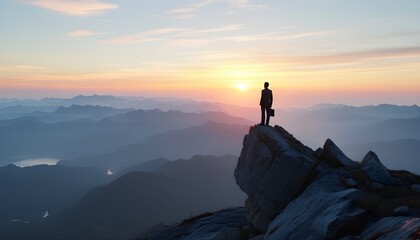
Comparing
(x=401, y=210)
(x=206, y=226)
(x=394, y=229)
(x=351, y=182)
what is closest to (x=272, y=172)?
(x=351, y=182)

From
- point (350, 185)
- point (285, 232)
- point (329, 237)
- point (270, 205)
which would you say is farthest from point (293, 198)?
point (329, 237)

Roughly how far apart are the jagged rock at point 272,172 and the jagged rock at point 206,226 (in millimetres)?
3304

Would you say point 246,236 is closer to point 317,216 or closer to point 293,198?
point 293,198

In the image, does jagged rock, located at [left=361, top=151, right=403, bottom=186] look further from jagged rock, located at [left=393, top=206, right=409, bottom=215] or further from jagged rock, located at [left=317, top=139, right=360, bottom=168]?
jagged rock, located at [left=393, top=206, right=409, bottom=215]

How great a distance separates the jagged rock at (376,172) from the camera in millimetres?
26688

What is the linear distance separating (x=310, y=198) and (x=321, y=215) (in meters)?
3.76

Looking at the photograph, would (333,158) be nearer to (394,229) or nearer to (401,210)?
(401,210)

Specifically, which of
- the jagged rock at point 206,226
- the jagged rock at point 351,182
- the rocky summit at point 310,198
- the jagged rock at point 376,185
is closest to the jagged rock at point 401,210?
the rocky summit at point 310,198

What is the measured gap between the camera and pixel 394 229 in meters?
15.8

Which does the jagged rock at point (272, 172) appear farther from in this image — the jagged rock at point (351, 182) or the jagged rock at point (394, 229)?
the jagged rock at point (394, 229)

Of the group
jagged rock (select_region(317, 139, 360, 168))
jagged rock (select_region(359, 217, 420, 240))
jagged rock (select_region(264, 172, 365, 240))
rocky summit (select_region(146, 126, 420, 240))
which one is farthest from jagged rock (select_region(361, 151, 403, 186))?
jagged rock (select_region(359, 217, 420, 240))

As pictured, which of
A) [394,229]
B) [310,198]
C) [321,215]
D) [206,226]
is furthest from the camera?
[206,226]

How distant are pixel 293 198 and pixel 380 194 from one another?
743cm

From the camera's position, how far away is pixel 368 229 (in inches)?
705
